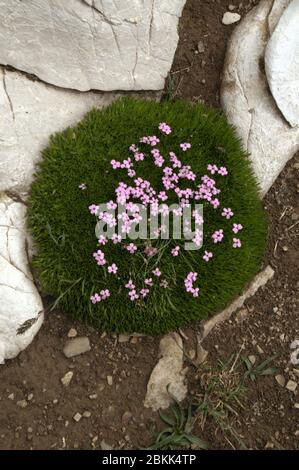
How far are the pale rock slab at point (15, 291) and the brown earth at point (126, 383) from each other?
12 cm

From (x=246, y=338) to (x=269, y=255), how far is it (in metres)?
0.69

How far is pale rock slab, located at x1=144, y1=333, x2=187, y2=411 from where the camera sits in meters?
4.11

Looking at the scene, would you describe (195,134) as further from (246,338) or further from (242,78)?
(246,338)

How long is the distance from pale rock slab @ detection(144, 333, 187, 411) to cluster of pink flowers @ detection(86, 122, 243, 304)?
16.9 inches

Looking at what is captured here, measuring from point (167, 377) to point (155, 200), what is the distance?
1250mm

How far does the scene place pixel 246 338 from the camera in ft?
14.3

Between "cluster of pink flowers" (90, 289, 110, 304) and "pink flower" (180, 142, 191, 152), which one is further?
"pink flower" (180, 142, 191, 152)

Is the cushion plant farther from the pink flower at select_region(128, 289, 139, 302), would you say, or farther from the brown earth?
the brown earth

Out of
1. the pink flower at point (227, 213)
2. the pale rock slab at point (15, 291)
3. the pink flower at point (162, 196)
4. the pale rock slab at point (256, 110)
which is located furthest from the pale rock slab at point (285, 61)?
A: the pale rock slab at point (15, 291)

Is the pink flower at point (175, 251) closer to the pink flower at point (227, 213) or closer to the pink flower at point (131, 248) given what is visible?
the pink flower at point (131, 248)

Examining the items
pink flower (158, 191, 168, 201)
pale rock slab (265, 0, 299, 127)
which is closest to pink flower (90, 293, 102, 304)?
pink flower (158, 191, 168, 201)

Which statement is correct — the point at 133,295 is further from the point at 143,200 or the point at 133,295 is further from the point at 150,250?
the point at 143,200

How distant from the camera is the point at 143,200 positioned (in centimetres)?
415
